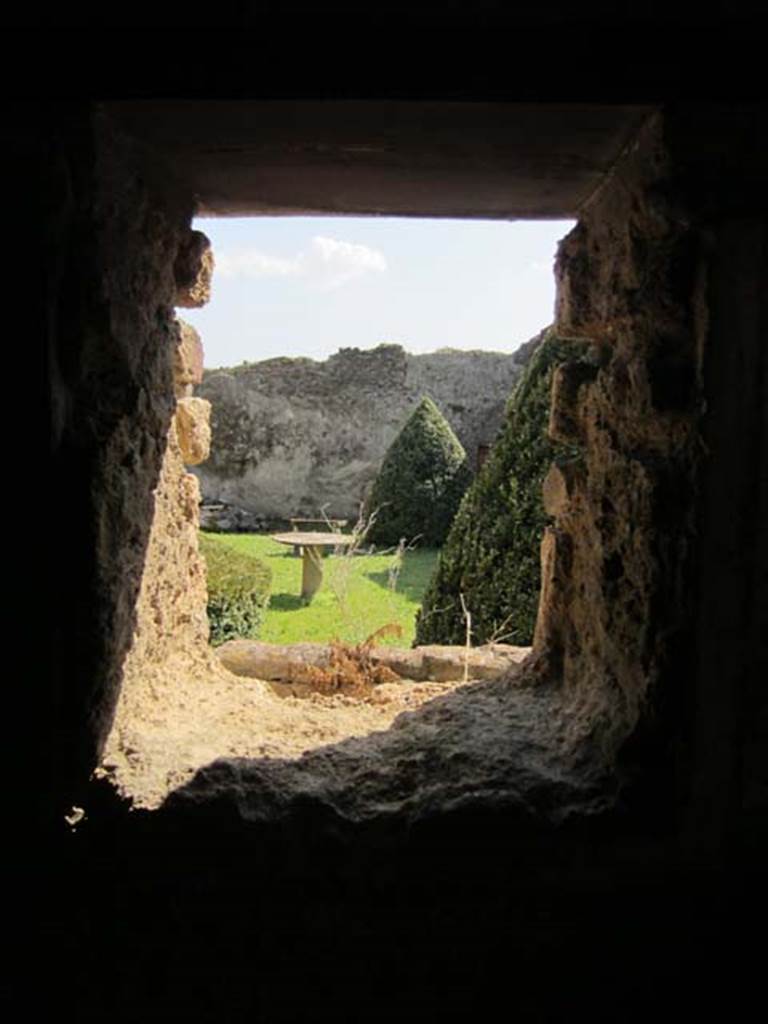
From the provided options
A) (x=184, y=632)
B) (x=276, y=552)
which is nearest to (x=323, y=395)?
(x=276, y=552)

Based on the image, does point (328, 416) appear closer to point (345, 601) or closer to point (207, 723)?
point (345, 601)

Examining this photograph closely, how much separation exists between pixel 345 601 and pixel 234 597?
1042 mm

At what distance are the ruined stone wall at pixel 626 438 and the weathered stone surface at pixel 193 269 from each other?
0.94 m

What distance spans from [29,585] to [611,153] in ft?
4.81

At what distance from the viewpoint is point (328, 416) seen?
17672 mm

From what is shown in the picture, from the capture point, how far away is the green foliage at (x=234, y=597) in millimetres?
5488

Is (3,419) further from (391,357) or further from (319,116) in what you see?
(391,357)

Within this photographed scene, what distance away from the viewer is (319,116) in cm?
145

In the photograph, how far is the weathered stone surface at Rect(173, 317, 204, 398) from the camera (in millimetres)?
2277

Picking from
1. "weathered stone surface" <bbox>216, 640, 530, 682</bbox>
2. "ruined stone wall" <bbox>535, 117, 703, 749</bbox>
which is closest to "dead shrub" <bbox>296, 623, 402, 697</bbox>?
"weathered stone surface" <bbox>216, 640, 530, 682</bbox>

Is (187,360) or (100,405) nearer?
(100,405)

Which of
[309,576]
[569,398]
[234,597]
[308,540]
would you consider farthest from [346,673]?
[308,540]

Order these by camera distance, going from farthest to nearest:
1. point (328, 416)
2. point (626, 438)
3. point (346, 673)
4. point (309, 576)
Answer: point (328, 416) < point (309, 576) < point (346, 673) < point (626, 438)

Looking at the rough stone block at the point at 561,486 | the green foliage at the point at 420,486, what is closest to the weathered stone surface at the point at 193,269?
the rough stone block at the point at 561,486
